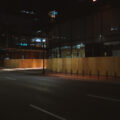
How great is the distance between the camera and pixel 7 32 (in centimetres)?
→ 5994

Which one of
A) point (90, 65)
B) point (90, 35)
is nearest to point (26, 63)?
point (90, 35)

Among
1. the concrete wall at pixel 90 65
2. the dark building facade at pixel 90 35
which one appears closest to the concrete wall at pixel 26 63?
the dark building facade at pixel 90 35

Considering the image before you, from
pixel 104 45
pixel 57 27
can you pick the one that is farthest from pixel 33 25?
pixel 104 45

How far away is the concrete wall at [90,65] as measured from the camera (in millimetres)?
21797

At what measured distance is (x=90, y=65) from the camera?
24.7m

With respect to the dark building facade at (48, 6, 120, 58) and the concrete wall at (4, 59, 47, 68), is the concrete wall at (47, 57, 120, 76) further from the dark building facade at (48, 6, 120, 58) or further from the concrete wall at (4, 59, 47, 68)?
the concrete wall at (4, 59, 47, 68)

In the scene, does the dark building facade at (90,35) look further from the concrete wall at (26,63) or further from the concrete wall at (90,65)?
the concrete wall at (26,63)

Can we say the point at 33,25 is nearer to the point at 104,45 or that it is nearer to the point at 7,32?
the point at 7,32

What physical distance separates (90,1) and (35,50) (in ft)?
126

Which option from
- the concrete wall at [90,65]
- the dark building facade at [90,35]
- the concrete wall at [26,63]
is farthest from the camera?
the concrete wall at [26,63]

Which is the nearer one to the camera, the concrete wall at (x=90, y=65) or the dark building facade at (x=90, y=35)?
the concrete wall at (x=90, y=65)

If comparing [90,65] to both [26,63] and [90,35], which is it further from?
[26,63]

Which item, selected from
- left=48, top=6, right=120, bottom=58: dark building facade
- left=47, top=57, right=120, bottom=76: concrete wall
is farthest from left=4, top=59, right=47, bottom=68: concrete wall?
left=47, top=57, right=120, bottom=76: concrete wall

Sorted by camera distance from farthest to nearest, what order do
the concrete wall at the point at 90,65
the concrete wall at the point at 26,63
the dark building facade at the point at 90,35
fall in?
the concrete wall at the point at 26,63 → the dark building facade at the point at 90,35 → the concrete wall at the point at 90,65
